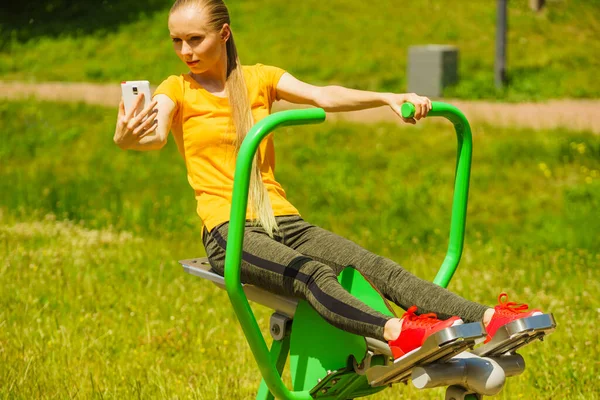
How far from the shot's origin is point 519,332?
8.61 feet

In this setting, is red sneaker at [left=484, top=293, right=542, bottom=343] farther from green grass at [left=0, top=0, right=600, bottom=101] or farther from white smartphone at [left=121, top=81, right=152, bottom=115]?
green grass at [left=0, top=0, right=600, bottom=101]

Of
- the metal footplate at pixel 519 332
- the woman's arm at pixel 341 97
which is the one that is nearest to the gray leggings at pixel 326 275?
the metal footplate at pixel 519 332

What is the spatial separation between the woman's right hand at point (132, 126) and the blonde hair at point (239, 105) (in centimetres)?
42

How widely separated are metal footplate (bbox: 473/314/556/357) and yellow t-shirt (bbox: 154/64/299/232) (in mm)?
880

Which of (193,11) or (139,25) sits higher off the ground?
(193,11)

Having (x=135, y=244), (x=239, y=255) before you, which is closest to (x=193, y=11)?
(x=239, y=255)

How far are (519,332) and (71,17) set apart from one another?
1359 cm

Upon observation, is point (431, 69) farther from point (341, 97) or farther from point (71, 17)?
point (71, 17)

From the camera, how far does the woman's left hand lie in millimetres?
2957

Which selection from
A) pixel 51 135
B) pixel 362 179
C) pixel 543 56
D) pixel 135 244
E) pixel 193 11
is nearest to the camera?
pixel 193 11

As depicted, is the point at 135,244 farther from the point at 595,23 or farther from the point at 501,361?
the point at 595,23

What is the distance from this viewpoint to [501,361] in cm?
279

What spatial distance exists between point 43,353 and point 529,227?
376 cm

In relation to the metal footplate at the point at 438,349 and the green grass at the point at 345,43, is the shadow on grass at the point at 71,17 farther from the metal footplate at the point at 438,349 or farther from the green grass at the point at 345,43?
the metal footplate at the point at 438,349
